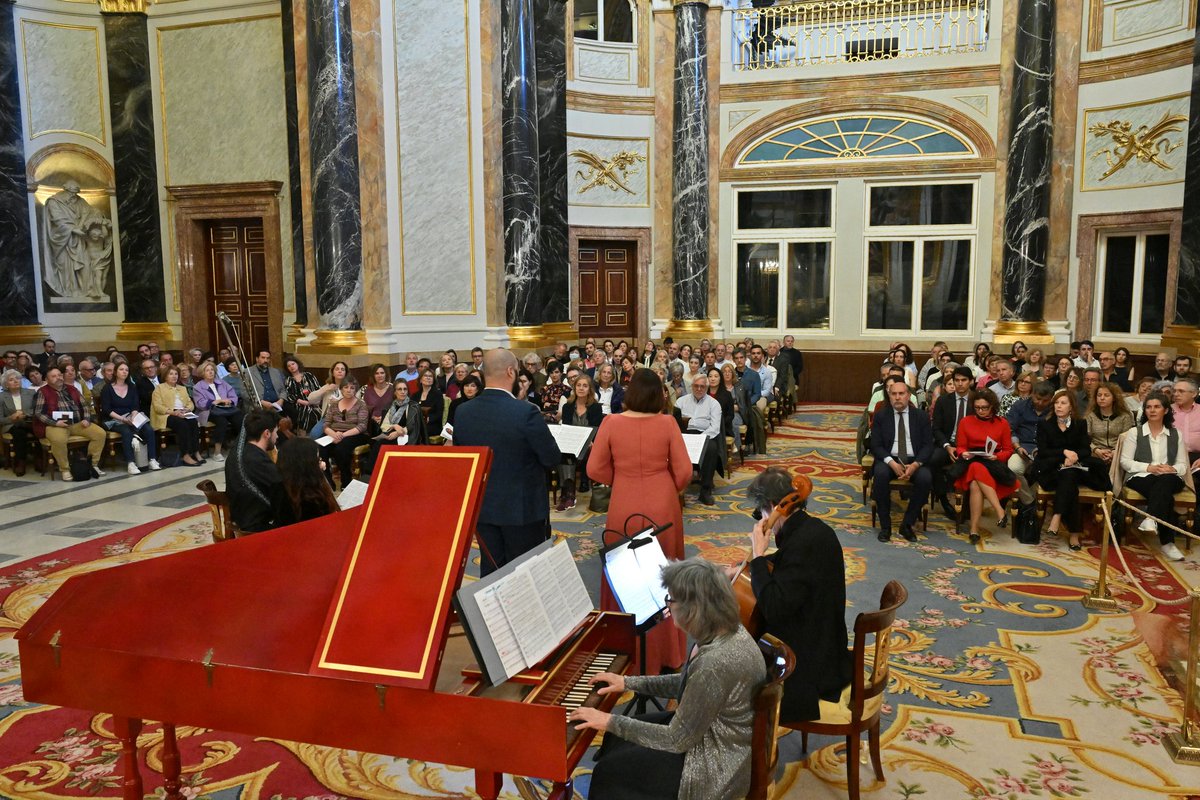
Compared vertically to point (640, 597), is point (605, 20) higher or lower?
higher

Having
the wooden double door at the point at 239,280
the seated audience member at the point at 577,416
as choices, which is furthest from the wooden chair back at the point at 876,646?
the wooden double door at the point at 239,280

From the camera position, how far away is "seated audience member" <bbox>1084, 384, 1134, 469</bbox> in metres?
7.58

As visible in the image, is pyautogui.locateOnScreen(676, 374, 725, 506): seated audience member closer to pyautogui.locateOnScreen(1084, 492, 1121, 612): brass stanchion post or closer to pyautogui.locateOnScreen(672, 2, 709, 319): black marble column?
pyautogui.locateOnScreen(1084, 492, 1121, 612): brass stanchion post

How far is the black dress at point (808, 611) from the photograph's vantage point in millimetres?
3410

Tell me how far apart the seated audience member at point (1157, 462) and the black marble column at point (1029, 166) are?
8.28m

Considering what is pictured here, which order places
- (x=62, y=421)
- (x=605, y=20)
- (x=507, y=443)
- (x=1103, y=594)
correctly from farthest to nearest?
(x=605, y=20)
(x=62, y=421)
(x=1103, y=594)
(x=507, y=443)

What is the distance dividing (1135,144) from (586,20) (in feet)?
31.4

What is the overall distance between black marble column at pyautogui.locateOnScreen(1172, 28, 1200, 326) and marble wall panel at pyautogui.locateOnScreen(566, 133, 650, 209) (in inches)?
343

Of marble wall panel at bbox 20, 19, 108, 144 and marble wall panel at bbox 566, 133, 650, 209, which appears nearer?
marble wall panel at bbox 20, 19, 108, 144

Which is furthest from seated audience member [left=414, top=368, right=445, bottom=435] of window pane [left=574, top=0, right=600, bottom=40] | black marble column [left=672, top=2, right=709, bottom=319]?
window pane [left=574, top=0, right=600, bottom=40]

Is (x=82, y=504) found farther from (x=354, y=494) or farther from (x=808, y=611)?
(x=808, y=611)

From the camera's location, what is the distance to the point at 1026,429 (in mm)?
8070

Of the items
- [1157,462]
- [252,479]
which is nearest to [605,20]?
[1157,462]

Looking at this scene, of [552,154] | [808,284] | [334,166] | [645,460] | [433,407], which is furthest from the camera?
[808,284]
